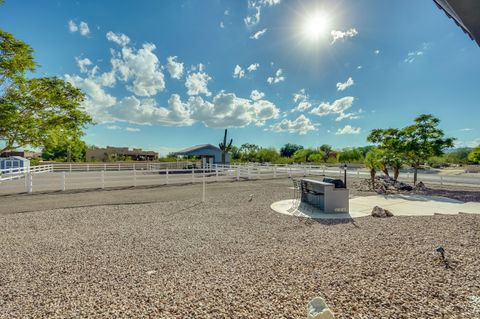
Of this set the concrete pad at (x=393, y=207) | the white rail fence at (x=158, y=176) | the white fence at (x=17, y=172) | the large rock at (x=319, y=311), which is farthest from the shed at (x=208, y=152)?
the large rock at (x=319, y=311)

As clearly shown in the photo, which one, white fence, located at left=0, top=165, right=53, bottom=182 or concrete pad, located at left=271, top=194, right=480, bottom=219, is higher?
→ white fence, located at left=0, top=165, right=53, bottom=182

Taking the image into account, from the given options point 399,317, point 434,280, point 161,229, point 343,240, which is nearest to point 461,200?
point 343,240

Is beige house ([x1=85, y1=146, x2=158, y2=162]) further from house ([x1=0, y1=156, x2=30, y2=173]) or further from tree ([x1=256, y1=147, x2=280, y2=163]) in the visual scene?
tree ([x1=256, y1=147, x2=280, y2=163])

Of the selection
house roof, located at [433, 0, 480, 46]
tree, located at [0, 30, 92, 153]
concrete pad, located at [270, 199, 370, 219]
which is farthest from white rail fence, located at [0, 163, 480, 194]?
house roof, located at [433, 0, 480, 46]

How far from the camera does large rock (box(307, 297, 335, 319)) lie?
2.10 metres

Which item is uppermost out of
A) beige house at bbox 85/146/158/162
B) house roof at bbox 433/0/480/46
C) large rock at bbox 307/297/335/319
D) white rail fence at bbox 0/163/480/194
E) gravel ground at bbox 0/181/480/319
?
beige house at bbox 85/146/158/162

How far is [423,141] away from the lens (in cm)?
1276

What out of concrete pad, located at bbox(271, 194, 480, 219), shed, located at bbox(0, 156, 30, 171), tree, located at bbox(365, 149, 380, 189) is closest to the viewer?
concrete pad, located at bbox(271, 194, 480, 219)

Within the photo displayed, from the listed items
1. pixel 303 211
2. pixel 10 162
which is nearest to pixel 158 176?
pixel 303 211

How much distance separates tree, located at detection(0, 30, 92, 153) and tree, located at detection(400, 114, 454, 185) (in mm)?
17788

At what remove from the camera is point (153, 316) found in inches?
95.1

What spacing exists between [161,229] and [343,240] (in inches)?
159

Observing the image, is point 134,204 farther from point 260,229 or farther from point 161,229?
point 260,229

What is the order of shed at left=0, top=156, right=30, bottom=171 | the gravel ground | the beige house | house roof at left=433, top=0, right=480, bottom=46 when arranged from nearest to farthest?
house roof at left=433, top=0, right=480, bottom=46 < the gravel ground < shed at left=0, top=156, right=30, bottom=171 < the beige house
